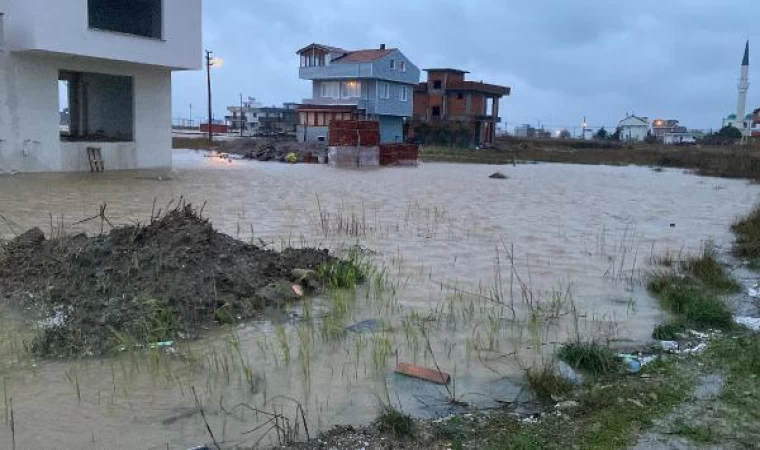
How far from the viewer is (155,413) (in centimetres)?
487

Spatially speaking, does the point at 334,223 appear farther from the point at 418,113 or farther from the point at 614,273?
the point at 418,113

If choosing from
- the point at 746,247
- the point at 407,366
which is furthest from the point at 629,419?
the point at 746,247

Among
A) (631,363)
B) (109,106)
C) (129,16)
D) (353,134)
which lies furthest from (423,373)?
(353,134)

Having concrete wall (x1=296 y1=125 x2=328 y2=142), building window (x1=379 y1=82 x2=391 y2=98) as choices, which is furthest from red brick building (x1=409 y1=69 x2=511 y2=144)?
concrete wall (x1=296 y1=125 x2=328 y2=142)

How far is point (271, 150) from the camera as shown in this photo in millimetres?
45062

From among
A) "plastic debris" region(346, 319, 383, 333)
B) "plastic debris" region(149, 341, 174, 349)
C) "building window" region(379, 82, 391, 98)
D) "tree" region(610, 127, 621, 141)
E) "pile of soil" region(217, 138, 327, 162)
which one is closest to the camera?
"plastic debris" region(149, 341, 174, 349)

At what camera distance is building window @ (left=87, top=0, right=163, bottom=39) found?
27.0 meters

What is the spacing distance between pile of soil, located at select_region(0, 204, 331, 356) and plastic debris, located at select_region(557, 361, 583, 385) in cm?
334

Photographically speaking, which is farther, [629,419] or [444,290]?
[444,290]

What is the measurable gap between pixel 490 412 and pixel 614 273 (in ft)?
20.4

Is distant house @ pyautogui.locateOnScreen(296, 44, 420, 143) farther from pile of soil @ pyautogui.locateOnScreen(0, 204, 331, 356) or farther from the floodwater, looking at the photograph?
pile of soil @ pyautogui.locateOnScreen(0, 204, 331, 356)

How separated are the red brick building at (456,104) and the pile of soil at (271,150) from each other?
18923 mm

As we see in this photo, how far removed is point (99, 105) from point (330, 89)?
32.5 m

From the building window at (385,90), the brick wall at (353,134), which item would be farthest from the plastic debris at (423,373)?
the building window at (385,90)
